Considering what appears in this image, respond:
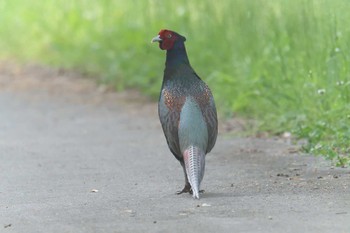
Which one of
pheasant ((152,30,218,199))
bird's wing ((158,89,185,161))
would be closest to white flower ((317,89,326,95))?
pheasant ((152,30,218,199))

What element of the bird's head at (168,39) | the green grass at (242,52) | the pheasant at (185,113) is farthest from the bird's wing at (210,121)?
the green grass at (242,52)

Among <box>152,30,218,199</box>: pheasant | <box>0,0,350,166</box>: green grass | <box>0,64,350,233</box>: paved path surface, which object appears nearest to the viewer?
<box>0,64,350,233</box>: paved path surface

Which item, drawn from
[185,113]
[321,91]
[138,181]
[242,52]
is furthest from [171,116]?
[242,52]

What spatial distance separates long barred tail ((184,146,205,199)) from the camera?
7.98 m

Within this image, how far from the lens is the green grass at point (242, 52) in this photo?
10746 mm

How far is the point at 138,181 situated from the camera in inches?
364

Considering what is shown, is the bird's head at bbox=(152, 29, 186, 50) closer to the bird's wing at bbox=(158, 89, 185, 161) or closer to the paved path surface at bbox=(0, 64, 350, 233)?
the bird's wing at bbox=(158, 89, 185, 161)

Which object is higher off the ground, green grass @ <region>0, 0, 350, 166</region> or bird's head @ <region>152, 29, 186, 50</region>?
green grass @ <region>0, 0, 350, 166</region>

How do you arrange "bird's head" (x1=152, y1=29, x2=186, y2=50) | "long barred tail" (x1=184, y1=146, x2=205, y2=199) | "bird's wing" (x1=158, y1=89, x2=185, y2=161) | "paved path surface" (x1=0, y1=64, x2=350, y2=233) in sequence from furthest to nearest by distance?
1. "bird's head" (x1=152, y1=29, x2=186, y2=50)
2. "bird's wing" (x1=158, y1=89, x2=185, y2=161)
3. "long barred tail" (x1=184, y1=146, x2=205, y2=199)
4. "paved path surface" (x1=0, y1=64, x2=350, y2=233)

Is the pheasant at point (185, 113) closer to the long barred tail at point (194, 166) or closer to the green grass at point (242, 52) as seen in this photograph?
the long barred tail at point (194, 166)

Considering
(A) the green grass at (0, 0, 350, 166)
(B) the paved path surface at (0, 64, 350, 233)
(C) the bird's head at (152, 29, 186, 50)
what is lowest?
(B) the paved path surface at (0, 64, 350, 233)

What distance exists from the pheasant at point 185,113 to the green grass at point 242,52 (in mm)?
1575

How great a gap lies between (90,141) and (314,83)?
97.6 inches

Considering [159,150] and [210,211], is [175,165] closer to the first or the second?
[159,150]
